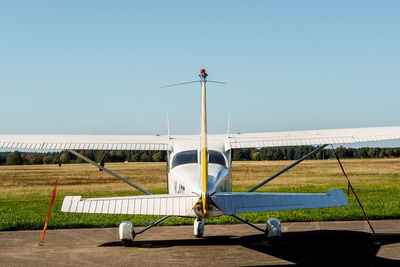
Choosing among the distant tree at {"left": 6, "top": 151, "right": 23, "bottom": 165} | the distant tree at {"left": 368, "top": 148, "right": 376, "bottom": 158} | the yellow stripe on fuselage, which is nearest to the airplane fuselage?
the yellow stripe on fuselage

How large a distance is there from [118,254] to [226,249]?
2009 mm

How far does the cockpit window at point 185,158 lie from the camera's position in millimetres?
9125

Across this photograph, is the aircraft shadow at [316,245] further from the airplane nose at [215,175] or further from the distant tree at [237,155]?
the distant tree at [237,155]

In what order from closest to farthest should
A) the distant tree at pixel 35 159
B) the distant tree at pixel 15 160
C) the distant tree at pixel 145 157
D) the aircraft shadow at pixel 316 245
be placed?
the aircraft shadow at pixel 316 245
the distant tree at pixel 35 159
the distant tree at pixel 15 160
the distant tree at pixel 145 157

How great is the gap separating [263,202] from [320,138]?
10.0ft

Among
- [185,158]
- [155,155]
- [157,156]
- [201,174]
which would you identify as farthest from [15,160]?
[201,174]

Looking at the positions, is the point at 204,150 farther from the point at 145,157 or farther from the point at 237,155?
the point at 237,155

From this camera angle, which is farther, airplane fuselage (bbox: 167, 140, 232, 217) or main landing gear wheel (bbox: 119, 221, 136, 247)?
main landing gear wheel (bbox: 119, 221, 136, 247)

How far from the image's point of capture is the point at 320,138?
953cm

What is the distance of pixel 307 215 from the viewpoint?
13.2 metres

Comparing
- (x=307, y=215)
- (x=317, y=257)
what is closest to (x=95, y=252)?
(x=317, y=257)

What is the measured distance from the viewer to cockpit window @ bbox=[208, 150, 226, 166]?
9073mm

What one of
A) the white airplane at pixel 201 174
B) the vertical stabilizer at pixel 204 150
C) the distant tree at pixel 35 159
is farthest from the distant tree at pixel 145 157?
the vertical stabilizer at pixel 204 150

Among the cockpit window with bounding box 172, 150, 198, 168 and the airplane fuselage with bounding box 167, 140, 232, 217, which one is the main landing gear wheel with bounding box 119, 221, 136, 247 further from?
the cockpit window with bounding box 172, 150, 198, 168
